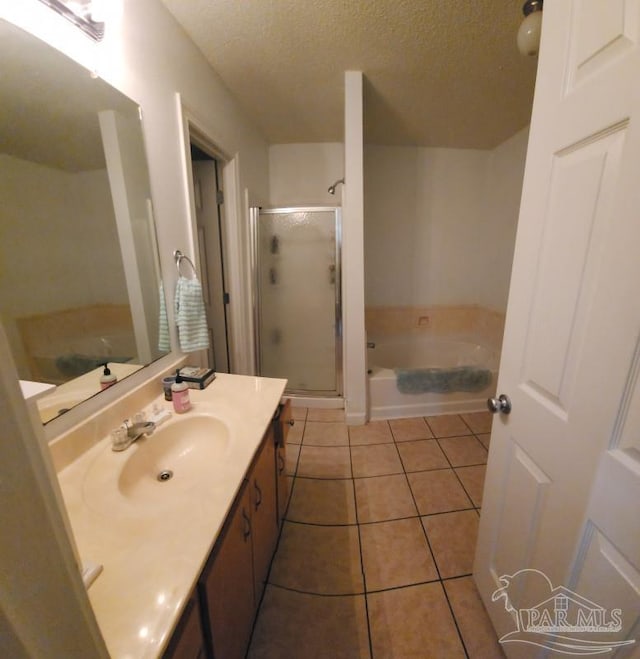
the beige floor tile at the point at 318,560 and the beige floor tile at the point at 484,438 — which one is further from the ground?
the beige floor tile at the point at 484,438

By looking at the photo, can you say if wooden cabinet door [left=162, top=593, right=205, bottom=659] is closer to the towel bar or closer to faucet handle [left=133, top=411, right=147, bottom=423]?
faucet handle [left=133, top=411, right=147, bottom=423]

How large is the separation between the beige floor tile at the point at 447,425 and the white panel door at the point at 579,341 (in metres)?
1.28

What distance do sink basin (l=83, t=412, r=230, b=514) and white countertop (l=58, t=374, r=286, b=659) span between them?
0.07 ft

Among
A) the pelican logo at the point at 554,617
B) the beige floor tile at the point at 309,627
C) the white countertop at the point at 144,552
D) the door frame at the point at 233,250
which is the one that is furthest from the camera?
the door frame at the point at 233,250

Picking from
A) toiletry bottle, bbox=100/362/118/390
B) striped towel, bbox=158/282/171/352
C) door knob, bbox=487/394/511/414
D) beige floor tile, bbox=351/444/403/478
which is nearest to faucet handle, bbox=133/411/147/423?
toiletry bottle, bbox=100/362/118/390

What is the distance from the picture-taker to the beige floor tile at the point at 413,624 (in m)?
0.96

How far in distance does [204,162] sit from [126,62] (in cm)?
97

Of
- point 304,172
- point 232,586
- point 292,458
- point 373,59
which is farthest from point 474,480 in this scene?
point 304,172

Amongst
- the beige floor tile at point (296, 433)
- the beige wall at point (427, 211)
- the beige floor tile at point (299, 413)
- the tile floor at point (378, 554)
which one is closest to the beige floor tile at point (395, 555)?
the tile floor at point (378, 554)

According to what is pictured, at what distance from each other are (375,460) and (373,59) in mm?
2412

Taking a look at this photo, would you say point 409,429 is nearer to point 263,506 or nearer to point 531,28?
point 263,506

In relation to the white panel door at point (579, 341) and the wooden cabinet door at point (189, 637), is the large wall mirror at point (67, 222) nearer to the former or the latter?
the wooden cabinet door at point (189, 637)

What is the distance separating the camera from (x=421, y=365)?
297 centimetres

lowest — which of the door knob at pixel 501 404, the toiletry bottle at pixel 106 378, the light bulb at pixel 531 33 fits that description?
the door knob at pixel 501 404
